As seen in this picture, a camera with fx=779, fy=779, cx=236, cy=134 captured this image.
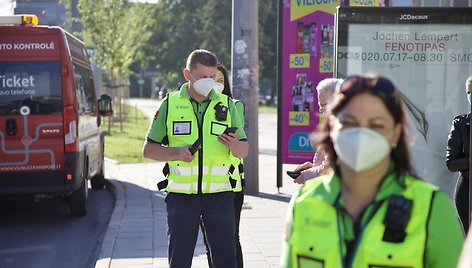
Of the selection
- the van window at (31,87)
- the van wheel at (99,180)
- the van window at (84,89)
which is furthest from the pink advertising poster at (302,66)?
the van wheel at (99,180)

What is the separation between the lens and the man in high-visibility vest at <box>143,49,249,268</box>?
4.68m

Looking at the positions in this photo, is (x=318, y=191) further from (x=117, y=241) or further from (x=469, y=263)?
(x=117, y=241)

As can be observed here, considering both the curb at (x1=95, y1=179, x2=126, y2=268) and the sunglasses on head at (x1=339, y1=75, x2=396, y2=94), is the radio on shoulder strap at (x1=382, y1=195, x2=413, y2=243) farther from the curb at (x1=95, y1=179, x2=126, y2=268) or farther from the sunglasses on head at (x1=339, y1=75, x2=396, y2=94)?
the curb at (x1=95, y1=179, x2=126, y2=268)

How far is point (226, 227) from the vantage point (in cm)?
477

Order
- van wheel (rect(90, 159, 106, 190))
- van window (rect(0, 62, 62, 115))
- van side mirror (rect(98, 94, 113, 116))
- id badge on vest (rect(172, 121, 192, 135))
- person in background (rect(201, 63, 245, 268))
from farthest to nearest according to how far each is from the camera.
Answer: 1. van wheel (rect(90, 159, 106, 190))
2. van side mirror (rect(98, 94, 113, 116))
3. van window (rect(0, 62, 62, 115))
4. person in background (rect(201, 63, 245, 268))
5. id badge on vest (rect(172, 121, 192, 135))

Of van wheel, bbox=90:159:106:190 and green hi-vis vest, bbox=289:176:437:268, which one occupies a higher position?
green hi-vis vest, bbox=289:176:437:268

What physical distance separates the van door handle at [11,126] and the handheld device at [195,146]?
555cm

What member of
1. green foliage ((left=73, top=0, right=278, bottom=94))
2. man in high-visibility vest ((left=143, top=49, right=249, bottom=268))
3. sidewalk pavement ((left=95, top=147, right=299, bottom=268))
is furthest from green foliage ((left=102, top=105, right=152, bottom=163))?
green foliage ((left=73, top=0, right=278, bottom=94))

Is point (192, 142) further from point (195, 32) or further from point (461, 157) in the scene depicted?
point (195, 32)

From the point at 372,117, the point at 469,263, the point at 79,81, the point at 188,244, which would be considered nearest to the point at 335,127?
the point at 372,117

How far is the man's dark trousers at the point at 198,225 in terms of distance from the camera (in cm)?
466

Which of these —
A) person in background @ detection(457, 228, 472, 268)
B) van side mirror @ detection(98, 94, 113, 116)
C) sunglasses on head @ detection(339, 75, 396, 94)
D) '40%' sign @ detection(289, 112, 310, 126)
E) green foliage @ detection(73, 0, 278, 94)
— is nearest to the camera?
person in background @ detection(457, 228, 472, 268)

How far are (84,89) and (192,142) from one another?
7186 millimetres

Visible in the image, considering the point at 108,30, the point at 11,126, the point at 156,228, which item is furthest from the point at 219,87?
the point at 108,30
